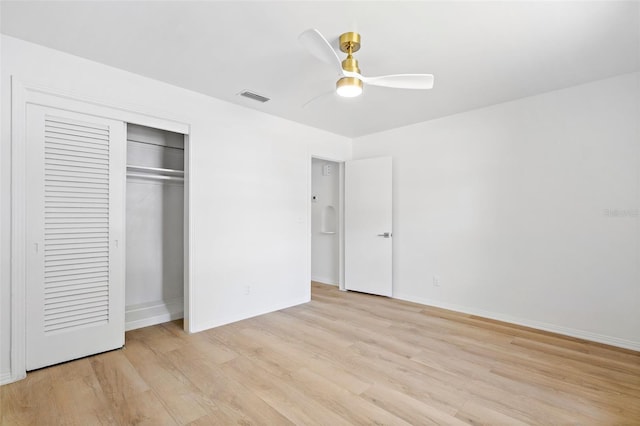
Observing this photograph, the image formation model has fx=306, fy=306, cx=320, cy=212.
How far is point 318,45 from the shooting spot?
1895 mm

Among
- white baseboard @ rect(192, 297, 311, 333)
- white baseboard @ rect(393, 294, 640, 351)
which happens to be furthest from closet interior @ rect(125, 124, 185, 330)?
white baseboard @ rect(393, 294, 640, 351)

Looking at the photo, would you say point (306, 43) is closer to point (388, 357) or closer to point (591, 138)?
point (388, 357)

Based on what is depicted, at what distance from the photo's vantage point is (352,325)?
3.50 metres

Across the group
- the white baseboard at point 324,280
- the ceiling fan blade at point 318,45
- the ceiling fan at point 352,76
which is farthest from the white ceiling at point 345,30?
the white baseboard at point 324,280

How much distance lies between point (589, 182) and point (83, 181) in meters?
4.79

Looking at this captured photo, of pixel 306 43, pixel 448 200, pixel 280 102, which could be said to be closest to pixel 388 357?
pixel 448 200

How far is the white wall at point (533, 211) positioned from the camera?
294 centimetres

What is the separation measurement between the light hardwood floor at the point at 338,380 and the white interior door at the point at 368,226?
1375 mm

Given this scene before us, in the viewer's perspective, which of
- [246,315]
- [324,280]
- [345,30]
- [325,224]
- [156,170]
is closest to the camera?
[345,30]

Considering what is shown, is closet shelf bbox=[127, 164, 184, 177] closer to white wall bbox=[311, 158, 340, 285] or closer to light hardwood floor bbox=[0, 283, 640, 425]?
light hardwood floor bbox=[0, 283, 640, 425]

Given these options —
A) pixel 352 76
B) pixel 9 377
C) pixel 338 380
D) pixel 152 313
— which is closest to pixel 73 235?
pixel 9 377

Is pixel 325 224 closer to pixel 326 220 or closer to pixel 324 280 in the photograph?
pixel 326 220

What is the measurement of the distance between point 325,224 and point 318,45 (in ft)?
13.9

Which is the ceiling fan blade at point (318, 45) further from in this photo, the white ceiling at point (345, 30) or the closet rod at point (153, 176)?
the closet rod at point (153, 176)
